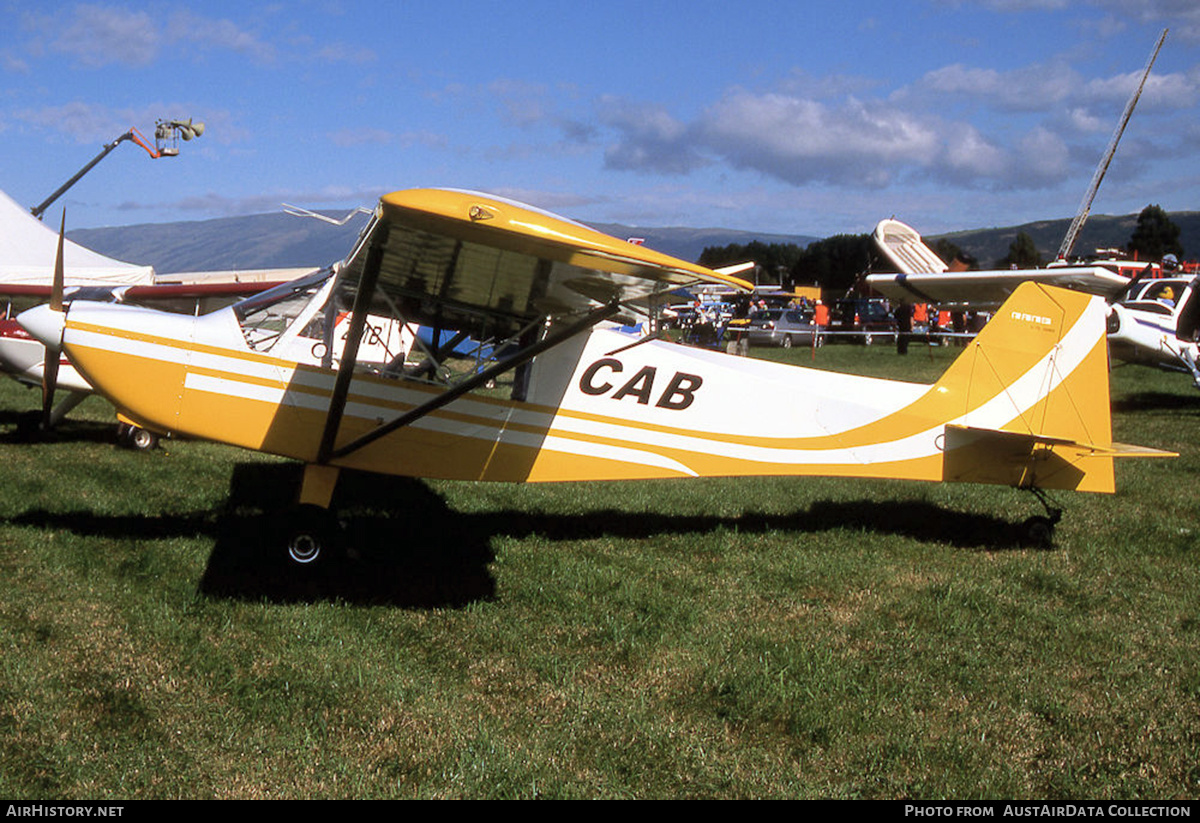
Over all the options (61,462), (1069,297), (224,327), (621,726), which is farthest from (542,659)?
(61,462)

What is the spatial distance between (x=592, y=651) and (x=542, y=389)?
213 centimetres

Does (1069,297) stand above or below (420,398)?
above

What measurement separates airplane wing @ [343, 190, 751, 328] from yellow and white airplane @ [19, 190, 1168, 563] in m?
0.02

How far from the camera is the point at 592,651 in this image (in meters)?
4.58

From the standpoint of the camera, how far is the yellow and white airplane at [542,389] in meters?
5.41

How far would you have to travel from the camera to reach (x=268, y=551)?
5.96m

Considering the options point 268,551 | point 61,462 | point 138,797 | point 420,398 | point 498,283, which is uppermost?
point 498,283

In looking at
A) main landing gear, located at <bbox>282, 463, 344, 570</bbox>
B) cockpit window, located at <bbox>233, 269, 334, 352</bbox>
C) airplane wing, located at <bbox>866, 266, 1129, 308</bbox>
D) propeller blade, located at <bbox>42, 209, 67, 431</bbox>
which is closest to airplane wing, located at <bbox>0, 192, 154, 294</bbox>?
propeller blade, located at <bbox>42, 209, 67, 431</bbox>

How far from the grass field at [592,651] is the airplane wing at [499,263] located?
177 centimetres

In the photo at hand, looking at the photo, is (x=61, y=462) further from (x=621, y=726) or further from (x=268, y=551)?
(x=621, y=726)

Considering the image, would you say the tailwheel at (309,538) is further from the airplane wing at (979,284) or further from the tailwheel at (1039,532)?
the airplane wing at (979,284)

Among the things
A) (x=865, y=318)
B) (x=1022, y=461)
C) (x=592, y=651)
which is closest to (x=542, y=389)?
(x=592, y=651)

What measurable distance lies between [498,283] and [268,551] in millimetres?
2468

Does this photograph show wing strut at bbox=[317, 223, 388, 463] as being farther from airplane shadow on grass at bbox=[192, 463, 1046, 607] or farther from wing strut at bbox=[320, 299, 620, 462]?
airplane shadow on grass at bbox=[192, 463, 1046, 607]
